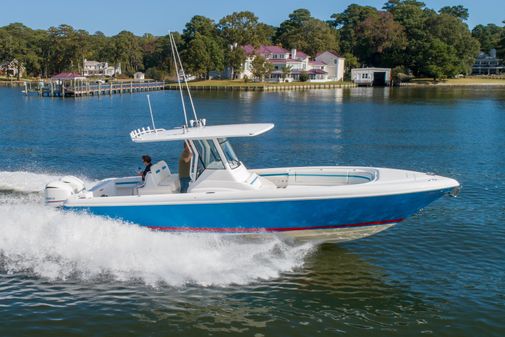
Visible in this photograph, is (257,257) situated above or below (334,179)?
below

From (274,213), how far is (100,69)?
449 feet

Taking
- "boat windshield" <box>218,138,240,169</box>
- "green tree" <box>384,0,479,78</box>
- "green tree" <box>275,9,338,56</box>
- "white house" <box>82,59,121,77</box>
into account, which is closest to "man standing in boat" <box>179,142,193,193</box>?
"boat windshield" <box>218,138,240,169</box>

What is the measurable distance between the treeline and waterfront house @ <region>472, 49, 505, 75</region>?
23194 mm

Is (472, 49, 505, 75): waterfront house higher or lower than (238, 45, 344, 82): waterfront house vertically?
higher

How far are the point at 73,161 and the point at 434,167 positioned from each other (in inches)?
675

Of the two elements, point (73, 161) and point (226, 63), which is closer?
point (73, 161)

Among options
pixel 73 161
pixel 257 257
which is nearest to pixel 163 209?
pixel 257 257

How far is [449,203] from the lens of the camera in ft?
60.2

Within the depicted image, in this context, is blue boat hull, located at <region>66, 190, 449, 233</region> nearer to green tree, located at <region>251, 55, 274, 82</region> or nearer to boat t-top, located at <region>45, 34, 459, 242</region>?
boat t-top, located at <region>45, 34, 459, 242</region>

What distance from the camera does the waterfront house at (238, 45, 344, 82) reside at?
107375 millimetres

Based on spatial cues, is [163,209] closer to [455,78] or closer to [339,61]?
[339,61]

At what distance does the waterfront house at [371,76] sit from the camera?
115688mm

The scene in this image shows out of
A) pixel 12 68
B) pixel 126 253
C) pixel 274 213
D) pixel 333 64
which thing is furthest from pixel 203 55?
pixel 274 213

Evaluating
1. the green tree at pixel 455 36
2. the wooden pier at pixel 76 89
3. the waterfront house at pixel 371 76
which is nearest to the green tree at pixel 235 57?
the wooden pier at pixel 76 89
